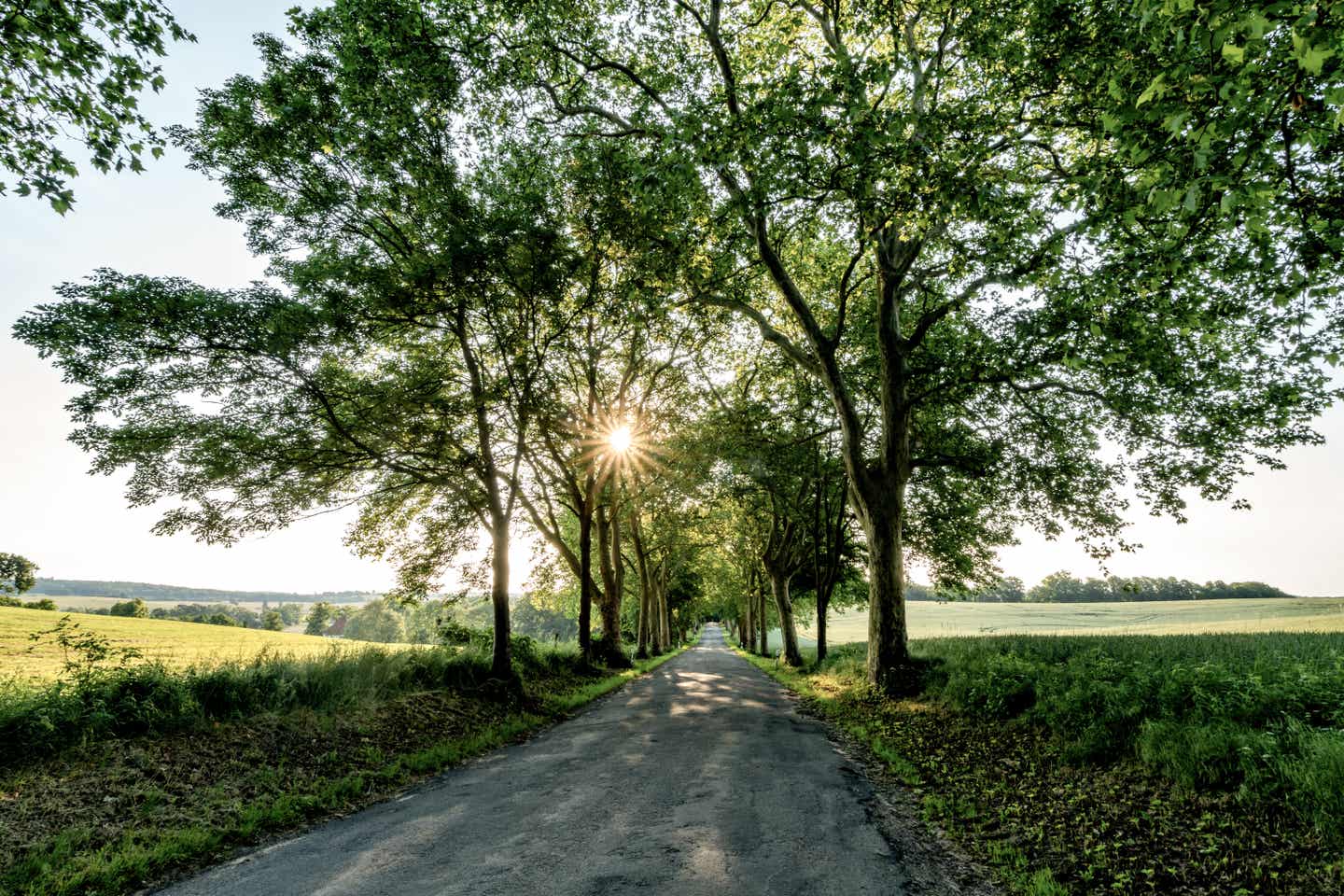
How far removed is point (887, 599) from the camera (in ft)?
45.6

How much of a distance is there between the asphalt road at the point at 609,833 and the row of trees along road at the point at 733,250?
624 centimetres

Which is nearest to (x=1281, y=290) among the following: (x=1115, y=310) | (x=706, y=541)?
(x=1115, y=310)

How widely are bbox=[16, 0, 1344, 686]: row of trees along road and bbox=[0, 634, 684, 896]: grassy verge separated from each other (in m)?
3.97

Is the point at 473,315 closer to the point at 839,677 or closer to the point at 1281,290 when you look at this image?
the point at 1281,290

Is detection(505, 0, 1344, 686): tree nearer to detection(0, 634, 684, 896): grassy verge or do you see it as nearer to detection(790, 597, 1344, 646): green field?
detection(0, 634, 684, 896): grassy verge

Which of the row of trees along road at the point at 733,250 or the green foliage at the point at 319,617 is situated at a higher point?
the row of trees along road at the point at 733,250

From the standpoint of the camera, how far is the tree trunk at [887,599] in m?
13.9

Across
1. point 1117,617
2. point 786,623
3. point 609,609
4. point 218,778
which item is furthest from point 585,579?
point 1117,617

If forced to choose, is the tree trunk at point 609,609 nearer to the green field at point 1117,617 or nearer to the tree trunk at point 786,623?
the tree trunk at point 786,623

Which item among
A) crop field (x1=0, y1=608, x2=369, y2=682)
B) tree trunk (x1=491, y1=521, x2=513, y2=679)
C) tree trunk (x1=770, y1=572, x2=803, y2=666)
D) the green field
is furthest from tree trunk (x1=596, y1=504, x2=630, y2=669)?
the green field

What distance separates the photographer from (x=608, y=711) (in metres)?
14.4

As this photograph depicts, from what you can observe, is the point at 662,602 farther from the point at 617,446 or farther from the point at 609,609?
the point at 617,446

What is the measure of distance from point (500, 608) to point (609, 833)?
975 centimetres

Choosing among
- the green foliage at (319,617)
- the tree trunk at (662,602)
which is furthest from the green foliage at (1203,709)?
the green foliage at (319,617)
